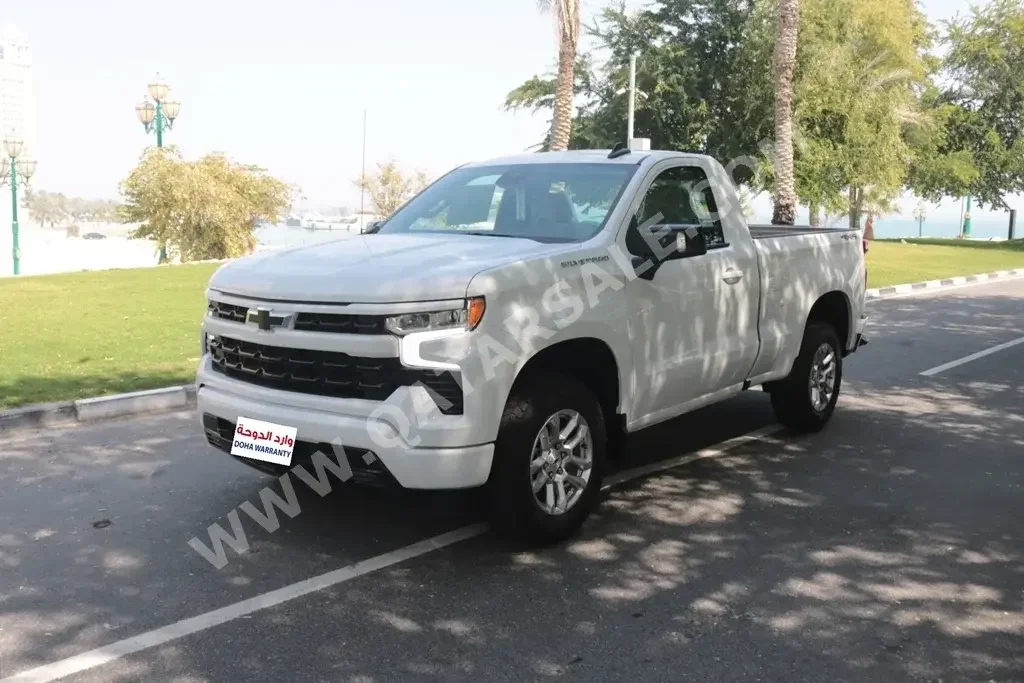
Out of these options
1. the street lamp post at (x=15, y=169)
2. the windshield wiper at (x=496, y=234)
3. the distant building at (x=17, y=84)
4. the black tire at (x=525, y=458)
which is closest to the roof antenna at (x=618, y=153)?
the windshield wiper at (x=496, y=234)

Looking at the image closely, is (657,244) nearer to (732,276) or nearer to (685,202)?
(685,202)

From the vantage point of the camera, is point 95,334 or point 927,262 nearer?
point 95,334

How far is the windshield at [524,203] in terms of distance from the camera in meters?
5.23

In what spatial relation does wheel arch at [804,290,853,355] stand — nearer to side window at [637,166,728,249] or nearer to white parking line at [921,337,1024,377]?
side window at [637,166,728,249]

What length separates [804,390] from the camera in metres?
6.83

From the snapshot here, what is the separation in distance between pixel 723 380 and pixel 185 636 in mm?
3434

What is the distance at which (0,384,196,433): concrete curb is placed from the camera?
7254 millimetres

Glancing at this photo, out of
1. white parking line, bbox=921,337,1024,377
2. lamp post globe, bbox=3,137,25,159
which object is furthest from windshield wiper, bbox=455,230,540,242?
lamp post globe, bbox=3,137,25,159

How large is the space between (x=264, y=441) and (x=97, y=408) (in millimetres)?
3789

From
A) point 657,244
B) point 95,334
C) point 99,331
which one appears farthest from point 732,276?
point 99,331

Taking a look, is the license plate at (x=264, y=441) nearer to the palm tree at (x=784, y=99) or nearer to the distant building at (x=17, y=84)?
the palm tree at (x=784, y=99)

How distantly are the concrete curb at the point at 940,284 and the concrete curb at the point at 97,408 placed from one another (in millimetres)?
13675

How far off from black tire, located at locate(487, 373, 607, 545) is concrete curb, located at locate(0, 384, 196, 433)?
440 centimetres

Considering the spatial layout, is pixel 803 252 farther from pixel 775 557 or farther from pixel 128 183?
pixel 128 183
